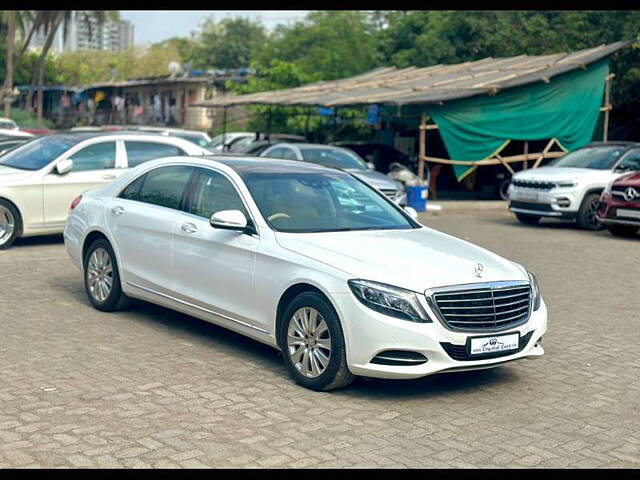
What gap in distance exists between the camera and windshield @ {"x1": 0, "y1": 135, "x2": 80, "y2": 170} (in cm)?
1384

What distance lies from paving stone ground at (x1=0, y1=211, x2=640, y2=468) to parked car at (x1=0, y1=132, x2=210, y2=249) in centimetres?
379

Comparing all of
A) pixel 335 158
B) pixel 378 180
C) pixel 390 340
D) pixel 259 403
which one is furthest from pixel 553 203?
pixel 259 403

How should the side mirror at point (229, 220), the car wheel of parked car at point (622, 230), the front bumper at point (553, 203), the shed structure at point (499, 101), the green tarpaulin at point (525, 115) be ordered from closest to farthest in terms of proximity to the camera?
the side mirror at point (229, 220) → the car wheel of parked car at point (622, 230) → the front bumper at point (553, 203) → the shed structure at point (499, 101) → the green tarpaulin at point (525, 115)

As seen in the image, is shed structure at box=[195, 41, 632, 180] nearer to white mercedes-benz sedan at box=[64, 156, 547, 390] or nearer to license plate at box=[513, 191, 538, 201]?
license plate at box=[513, 191, 538, 201]

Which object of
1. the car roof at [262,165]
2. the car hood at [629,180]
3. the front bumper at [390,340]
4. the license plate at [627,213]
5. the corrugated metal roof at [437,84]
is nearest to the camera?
the front bumper at [390,340]

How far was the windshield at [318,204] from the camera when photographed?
25.4 feet

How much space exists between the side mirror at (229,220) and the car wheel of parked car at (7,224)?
672 cm

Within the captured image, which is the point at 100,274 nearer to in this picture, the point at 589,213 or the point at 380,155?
the point at 589,213

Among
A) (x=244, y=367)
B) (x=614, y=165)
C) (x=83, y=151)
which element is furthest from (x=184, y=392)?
(x=614, y=165)

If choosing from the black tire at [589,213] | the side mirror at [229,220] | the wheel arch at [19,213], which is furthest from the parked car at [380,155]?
the side mirror at [229,220]

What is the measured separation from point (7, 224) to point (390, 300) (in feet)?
27.4

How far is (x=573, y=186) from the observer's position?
18719 millimetres

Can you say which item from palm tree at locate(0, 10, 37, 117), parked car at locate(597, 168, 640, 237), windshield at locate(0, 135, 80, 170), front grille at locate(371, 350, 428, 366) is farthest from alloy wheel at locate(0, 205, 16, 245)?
palm tree at locate(0, 10, 37, 117)

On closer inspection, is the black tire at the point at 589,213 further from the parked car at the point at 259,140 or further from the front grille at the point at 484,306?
the front grille at the point at 484,306
